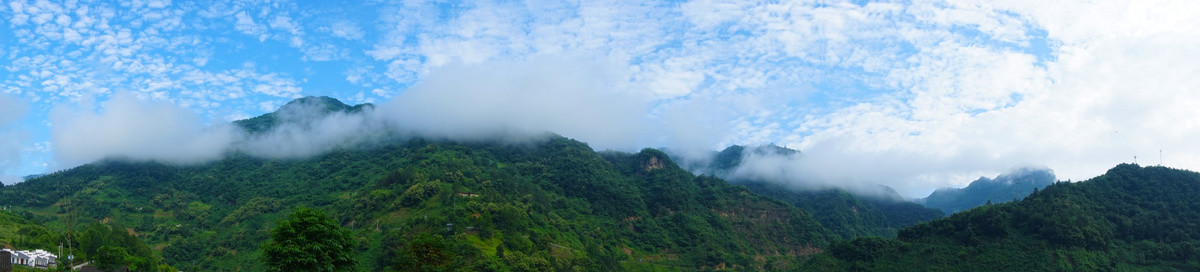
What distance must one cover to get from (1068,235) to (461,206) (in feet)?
272

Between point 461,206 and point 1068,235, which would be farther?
point 461,206

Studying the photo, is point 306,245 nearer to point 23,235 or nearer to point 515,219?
point 515,219

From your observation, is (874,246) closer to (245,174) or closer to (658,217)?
(658,217)

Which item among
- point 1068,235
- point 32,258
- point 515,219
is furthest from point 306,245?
point 1068,235

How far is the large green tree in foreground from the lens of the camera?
3656 cm

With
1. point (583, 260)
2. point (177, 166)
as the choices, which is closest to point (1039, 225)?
point (583, 260)

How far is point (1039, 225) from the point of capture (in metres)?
90.6

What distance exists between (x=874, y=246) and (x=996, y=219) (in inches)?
649

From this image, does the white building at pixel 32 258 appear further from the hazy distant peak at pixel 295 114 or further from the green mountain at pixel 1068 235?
the hazy distant peak at pixel 295 114

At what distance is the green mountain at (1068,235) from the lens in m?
84.6

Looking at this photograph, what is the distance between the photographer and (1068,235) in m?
86.0

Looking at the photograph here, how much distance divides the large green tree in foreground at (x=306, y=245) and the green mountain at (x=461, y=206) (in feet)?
137

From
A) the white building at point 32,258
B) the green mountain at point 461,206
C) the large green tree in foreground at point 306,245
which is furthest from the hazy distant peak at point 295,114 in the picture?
the large green tree in foreground at point 306,245

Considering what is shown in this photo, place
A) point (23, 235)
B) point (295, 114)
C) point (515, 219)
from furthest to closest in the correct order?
point (295, 114)
point (515, 219)
point (23, 235)
